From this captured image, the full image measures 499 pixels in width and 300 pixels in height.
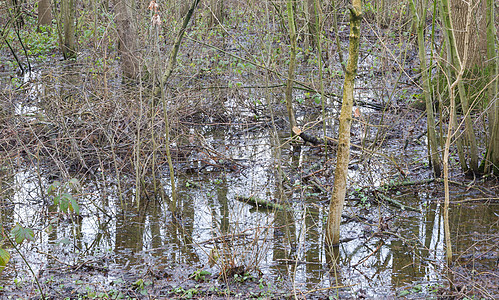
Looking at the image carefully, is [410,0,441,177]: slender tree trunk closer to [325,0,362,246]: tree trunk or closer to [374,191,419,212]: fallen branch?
[374,191,419,212]: fallen branch

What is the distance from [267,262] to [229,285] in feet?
2.10

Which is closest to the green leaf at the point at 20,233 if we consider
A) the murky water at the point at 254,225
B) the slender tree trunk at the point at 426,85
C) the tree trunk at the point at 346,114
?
the murky water at the point at 254,225

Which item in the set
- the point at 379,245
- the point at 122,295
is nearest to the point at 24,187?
the point at 122,295

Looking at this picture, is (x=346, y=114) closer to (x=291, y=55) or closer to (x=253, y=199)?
(x=253, y=199)

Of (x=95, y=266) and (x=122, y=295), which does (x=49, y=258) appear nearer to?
(x=95, y=266)

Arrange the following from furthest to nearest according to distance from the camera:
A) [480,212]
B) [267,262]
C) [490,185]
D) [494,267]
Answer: [490,185]
[480,212]
[267,262]
[494,267]

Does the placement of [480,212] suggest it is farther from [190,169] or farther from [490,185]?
[190,169]

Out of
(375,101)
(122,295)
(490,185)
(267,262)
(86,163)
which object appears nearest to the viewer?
(122,295)

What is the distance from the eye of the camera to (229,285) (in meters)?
4.50

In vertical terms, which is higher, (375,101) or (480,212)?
(375,101)

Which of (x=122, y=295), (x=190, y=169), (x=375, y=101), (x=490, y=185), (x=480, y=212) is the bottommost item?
(x=122, y=295)

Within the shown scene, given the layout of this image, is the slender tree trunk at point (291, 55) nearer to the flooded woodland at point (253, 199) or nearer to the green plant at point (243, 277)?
the flooded woodland at point (253, 199)

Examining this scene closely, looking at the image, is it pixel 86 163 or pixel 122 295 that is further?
pixel 86 163

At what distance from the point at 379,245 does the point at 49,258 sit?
11.7ft
